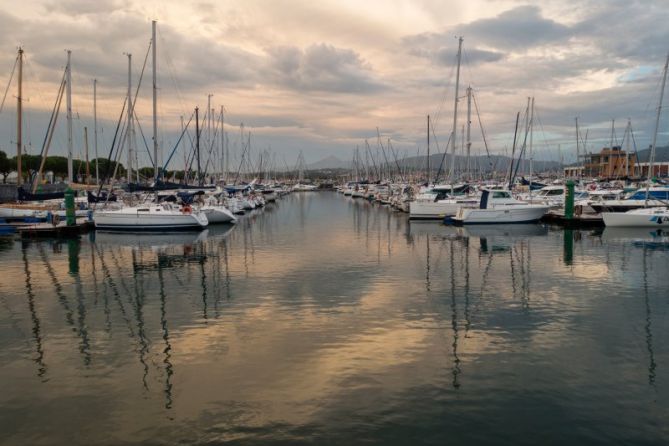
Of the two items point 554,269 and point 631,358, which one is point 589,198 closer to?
point 554,269

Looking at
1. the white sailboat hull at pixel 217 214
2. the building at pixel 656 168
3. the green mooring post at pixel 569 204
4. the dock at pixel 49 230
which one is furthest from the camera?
the building at pixel 656 168

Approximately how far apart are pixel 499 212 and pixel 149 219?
26.1 metres

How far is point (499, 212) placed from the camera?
141 ft

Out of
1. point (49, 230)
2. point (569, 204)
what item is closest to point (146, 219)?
point (49, 230)

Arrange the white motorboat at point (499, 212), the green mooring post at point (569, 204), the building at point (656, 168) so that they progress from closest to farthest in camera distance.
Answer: the green mooring post at point (569, 204) → the white motorboat at point (499, 212) → the building at point (656, 168)

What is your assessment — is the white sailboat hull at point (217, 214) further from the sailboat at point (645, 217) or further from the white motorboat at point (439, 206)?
the sailboat at point (645, 217)

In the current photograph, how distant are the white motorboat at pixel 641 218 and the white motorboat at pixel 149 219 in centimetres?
2953

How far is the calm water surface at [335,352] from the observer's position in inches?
352

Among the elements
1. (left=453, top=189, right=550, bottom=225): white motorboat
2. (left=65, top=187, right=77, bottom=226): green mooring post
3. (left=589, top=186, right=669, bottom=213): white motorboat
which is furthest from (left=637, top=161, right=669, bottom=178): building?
(left=65, top=187, right=77, bottom=226): green mooring post

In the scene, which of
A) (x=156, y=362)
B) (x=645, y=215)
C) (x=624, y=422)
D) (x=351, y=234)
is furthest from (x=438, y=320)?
(x=645, y=215)

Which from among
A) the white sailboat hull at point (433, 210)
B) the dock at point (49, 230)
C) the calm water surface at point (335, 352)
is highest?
the white sailboat hull at point (433, 210)

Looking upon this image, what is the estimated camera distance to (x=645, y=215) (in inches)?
1539

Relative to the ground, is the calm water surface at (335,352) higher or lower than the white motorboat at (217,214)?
lower

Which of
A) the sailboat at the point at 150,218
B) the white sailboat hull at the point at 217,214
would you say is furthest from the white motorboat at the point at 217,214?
the sailboat at the point at 150,218
